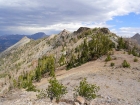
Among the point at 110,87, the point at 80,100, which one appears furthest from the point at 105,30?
the point at 80,100

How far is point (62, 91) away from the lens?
1797cm

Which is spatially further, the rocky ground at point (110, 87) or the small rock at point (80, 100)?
the rocky ground at point (110, 87)

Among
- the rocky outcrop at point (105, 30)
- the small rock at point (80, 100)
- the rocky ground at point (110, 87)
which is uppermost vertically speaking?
the rocky outcrop at point (105, 30)

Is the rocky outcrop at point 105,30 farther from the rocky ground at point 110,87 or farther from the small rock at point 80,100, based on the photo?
the small rock at point 80,100

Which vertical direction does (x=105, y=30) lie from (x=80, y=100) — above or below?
above

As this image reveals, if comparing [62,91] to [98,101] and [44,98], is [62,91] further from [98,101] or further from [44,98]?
[98,101]

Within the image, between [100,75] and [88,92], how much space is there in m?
14.3

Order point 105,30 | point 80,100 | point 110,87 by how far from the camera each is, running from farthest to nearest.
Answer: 1. point 105,30
2. point 110,87
3. point 80,100

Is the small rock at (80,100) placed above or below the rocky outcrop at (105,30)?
below

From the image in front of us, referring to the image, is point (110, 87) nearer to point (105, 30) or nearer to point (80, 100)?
point (80, 100)

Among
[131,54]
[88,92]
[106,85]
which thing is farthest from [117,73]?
[88,92]

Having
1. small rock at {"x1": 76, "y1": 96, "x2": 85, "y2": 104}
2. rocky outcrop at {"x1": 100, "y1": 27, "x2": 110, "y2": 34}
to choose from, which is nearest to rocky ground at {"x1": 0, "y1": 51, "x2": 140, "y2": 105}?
small rock at {"x1": 76, "y1": 96, "x2": 85, "y2": 104}

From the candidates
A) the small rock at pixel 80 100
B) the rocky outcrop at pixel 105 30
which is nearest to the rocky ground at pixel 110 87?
the small rock at pixel 80 100

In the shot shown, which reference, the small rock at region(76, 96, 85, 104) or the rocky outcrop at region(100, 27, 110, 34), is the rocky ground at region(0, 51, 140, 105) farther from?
the rocky outcrop at region(100, 27, 110, 34)
